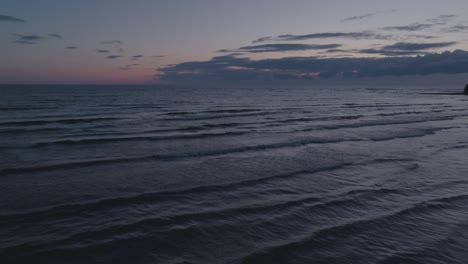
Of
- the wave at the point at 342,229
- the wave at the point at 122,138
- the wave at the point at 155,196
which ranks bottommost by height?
the wave at the point at 342,229

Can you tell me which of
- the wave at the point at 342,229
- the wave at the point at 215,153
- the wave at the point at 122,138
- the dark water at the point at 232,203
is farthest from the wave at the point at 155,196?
the wave at the point at 122,138

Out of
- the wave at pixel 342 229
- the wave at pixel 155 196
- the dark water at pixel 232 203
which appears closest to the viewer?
the wave at pixel 342 229

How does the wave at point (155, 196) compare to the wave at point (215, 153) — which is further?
the wave at point (215, 153)

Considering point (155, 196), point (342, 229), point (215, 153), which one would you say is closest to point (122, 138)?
point (215, 153)

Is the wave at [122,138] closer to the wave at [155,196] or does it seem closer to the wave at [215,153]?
the wave at [215,153]

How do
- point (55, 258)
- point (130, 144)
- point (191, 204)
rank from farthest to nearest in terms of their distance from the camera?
1. point (130, 144)
2. point (191, 204)
3. point (55, 258)

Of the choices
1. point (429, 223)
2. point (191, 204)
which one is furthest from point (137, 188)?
point (429, 223)

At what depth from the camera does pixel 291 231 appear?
20.7 ft

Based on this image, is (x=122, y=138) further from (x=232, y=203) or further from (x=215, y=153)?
(x=232, y=203)

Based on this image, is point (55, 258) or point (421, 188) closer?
point (55, 258)

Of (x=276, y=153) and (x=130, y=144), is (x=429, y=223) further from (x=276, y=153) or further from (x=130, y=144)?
(x=130, y=144)

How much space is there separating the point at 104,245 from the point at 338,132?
61.4 feet

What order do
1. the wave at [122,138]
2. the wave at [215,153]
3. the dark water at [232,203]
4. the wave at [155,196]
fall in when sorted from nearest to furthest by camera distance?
the dark water at [232,203] < the wave at [155,196] < the wave at [215,153] < the wave at [122,138]

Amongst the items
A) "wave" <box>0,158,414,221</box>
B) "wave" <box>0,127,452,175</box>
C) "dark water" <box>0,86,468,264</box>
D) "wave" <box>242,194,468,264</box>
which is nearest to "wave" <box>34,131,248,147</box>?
"dark water" <box>0,86,468,264</box>
